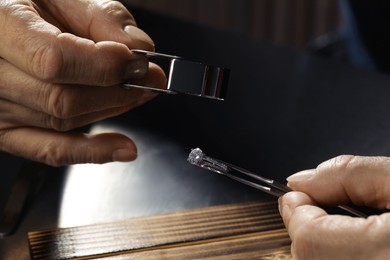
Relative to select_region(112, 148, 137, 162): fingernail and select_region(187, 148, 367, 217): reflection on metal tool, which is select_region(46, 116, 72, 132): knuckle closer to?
select_region(112, 148, 137, 162): fingernail

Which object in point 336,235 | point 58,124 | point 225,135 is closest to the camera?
point 336,235

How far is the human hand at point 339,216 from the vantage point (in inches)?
20.1

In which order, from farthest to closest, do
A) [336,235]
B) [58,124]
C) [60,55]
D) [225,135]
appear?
1. [225,135]
2. [58,124]
3. [60,55]
4. [336,235]

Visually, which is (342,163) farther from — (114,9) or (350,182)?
(114,9)

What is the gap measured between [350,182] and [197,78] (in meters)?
0.16

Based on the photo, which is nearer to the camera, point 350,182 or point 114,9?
point 350,182

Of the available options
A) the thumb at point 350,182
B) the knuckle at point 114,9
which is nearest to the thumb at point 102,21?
the knuckle at point 114,9

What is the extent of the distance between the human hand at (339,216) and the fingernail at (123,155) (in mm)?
215

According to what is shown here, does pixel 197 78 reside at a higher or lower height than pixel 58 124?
higher

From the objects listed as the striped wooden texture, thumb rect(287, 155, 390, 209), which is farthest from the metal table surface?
thumb rect(287, 155, 390, 209)

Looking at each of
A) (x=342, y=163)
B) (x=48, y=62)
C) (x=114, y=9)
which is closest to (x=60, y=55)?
(x=48, y=62)

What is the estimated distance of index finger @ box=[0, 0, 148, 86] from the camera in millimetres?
626

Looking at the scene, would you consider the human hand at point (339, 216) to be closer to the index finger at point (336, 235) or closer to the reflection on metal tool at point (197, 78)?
the index finger at point (336, 235)

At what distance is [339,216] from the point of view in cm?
53
